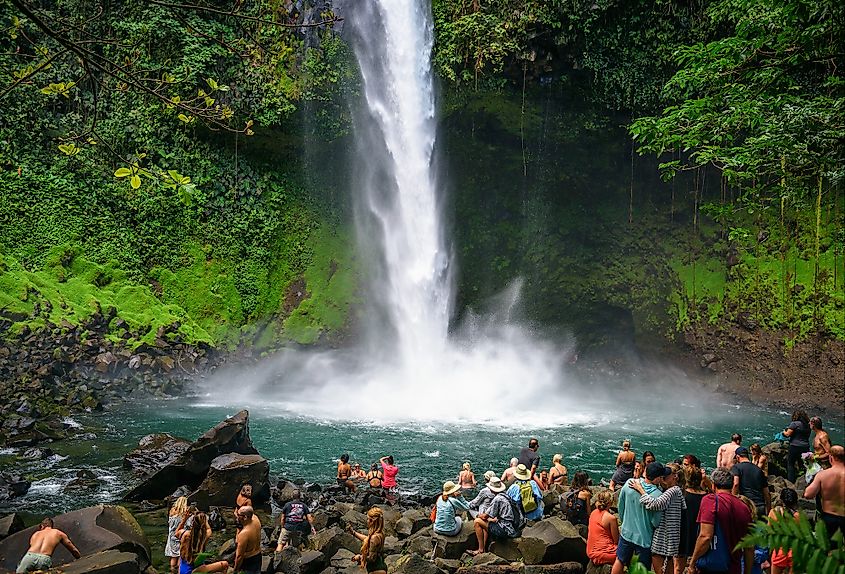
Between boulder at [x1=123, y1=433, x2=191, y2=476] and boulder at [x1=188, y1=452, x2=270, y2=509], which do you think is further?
boulder at [x1=123, y1=433, x2=191, y2=476]

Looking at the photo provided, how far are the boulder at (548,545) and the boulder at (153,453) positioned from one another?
752 cm

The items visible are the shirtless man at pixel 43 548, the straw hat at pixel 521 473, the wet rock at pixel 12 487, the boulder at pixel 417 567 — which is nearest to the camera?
the shirtless man at pixel 43 548

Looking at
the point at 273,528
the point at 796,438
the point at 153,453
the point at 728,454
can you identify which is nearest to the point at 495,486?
the point at 728,454

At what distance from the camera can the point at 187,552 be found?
777 centimetres

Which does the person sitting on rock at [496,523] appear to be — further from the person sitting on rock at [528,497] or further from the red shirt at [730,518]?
the red shirt at [730,518]

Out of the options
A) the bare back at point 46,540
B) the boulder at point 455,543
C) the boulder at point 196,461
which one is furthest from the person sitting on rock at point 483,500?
the bare back at point 46,540

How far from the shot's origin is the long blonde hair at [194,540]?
7.78m

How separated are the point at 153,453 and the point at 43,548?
22.2ft

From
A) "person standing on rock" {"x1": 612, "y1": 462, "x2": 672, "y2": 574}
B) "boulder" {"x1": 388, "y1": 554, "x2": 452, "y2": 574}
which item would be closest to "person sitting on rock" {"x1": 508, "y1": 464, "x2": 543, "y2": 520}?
"boulder" {"x1": 388, "y1": 554, "x2": 452, "y2": 574}

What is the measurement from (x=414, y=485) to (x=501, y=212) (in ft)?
58.9

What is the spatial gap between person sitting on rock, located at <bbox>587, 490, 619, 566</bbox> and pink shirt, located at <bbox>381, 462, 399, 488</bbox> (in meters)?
5.86

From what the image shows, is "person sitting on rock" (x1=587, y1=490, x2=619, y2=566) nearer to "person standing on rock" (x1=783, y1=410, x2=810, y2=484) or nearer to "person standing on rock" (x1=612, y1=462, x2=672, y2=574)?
"person standing on rock" (x1=612, y1=462, x2=672, y2=574)

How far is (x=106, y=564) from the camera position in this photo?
708cm

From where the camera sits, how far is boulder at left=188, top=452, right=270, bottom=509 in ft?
37.9
